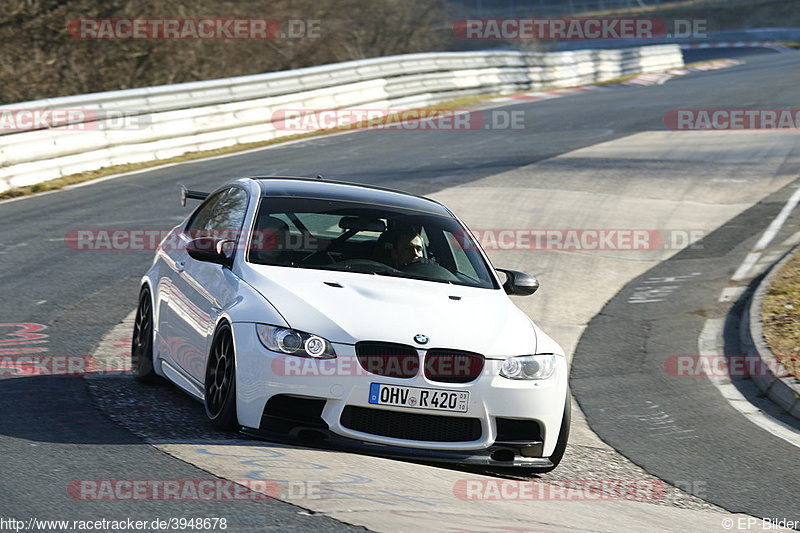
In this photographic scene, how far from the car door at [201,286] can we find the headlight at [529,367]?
168cm

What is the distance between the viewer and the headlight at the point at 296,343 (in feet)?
20.5

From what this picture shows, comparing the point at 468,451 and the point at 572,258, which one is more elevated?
the point at 468,451

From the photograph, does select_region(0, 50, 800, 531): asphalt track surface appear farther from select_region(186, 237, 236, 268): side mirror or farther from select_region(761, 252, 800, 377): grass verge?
select_region(186, 237, 236, 268): side mirror

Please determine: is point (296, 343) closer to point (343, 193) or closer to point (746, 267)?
point (343, 193)

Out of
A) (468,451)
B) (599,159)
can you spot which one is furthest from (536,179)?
(468,451)

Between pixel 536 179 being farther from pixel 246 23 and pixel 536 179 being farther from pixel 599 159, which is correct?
pixel 246 23

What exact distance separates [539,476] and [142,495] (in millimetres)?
2625

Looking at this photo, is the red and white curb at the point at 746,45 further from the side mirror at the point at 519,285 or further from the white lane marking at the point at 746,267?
the side mirror at the point at 519,285

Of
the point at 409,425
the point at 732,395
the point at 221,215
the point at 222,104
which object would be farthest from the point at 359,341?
the point at 222,104

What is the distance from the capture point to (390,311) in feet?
21.6

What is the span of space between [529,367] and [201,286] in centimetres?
221

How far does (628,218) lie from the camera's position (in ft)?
54.4

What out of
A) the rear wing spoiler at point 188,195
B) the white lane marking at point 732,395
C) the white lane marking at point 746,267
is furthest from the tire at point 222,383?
the white lane marking at point 746,267

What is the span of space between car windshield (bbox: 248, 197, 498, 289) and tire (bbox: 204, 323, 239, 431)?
74 cm
